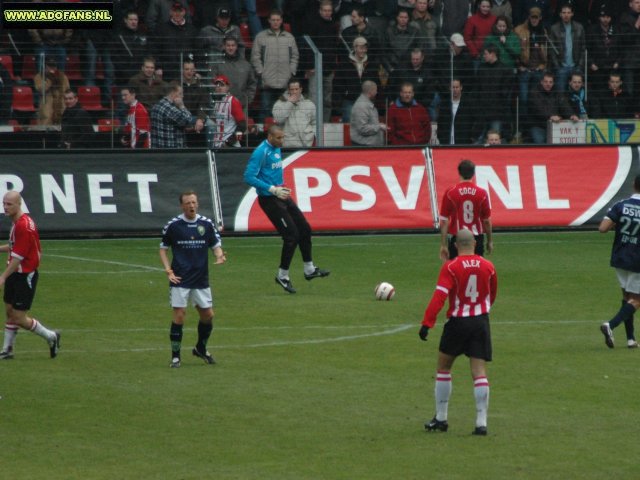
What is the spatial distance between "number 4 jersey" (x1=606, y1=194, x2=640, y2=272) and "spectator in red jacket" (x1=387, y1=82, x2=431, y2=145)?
42.2ft

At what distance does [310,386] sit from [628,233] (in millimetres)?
4251

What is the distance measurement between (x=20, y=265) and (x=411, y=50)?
51.0ft

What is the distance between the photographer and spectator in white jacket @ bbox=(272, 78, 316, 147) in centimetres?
2677

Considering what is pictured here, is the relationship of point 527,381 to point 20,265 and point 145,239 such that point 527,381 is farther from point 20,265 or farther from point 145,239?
point 145,239

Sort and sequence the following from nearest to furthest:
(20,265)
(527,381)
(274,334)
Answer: (527,381) → (20,265) → (274,334)

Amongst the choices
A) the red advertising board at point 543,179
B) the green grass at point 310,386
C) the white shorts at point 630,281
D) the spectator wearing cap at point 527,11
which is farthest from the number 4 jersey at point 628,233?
the spectator wearing cap at point 527,11

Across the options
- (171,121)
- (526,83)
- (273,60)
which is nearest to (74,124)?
(171,121)

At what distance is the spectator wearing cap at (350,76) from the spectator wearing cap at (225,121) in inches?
89.4

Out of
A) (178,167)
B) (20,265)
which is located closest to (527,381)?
(20,265)

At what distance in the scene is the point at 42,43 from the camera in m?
27.3

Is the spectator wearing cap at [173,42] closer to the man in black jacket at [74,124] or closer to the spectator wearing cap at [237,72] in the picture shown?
the spectator wearing cap at [237,72]

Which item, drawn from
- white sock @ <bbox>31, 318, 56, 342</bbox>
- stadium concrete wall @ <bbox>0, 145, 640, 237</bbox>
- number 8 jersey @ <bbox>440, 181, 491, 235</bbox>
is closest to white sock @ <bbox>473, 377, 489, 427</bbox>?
white sock @ <bbox>31, 318, 56, 342</bbox>

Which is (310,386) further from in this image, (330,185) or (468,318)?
(330,185)

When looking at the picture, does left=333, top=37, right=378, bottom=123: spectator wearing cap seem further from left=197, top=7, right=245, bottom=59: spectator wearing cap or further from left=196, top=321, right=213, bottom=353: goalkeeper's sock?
left=196, top=321, right=213, bottom=353: goalkeeper's sock
